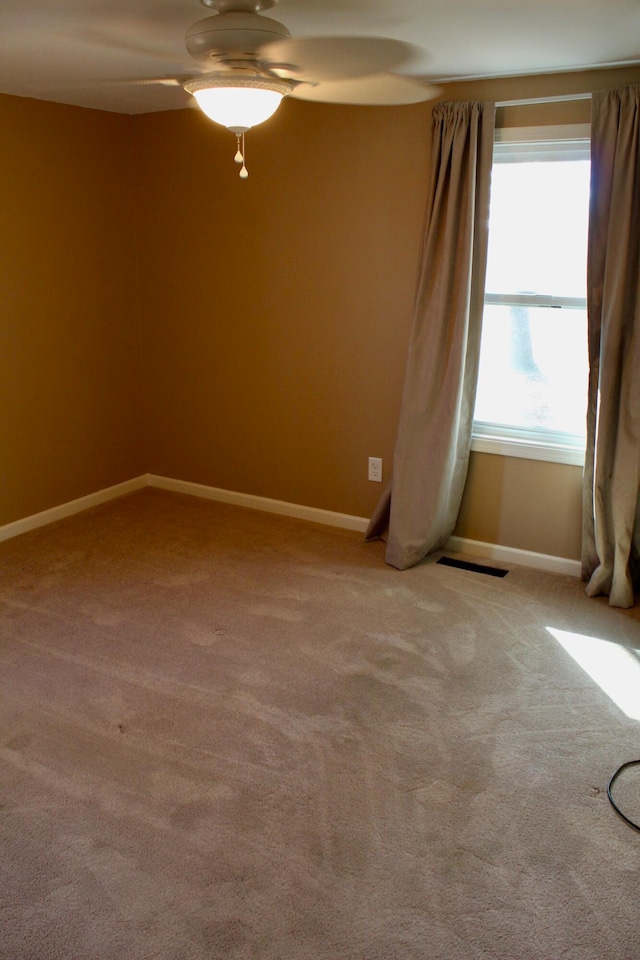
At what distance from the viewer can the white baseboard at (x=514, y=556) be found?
12.2ft

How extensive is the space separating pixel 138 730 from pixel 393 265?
2.43m

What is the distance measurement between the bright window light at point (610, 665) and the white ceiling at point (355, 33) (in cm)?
218

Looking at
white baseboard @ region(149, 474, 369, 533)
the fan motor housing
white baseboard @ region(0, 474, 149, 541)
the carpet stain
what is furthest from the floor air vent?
the fan motor housing

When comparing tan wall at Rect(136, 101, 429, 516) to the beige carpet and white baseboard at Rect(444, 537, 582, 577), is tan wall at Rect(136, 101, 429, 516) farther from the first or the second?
the beige carpet

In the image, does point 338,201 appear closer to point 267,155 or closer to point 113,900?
point 267,155

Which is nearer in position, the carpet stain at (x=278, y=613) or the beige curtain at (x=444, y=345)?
the carpet stain at (x=278, y=613)

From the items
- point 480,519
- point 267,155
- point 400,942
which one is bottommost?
point 400,942

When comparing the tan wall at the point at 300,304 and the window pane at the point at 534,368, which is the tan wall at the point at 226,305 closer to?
the tan wall at the point at 300,304

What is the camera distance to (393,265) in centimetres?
379

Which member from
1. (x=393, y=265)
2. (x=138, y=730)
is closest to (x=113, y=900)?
(x=138, y=730)

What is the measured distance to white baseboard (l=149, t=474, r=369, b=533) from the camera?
4281mm

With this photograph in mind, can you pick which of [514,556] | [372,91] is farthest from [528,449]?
[372,91]

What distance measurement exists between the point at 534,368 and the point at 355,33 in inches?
68.8

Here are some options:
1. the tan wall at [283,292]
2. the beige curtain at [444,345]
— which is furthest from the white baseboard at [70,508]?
the beige curtain at [444,345]
